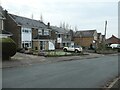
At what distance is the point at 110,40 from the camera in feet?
398

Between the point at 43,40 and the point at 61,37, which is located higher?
the point at 61,37

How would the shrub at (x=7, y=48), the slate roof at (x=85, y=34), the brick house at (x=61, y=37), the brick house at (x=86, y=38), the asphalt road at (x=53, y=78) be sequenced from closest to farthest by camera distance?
the asphalt road at (x=53, y=78) < the shrub at (x=7, y=48) < the brick house at (x=61, y=37) < the brick house at (x=86, y=38) < the slate roof at (x=85, y=34)

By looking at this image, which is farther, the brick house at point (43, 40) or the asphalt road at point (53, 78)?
the brick house at point (43, 40)

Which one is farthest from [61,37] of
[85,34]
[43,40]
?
[85,34]

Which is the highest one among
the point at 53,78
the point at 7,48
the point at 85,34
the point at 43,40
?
the point at 85,34

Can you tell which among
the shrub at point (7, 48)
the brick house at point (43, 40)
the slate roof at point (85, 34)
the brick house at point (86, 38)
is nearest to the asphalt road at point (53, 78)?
the shrub at point (7, 48)

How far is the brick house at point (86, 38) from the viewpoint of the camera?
91.3m

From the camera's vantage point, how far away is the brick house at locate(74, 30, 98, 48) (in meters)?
91.3

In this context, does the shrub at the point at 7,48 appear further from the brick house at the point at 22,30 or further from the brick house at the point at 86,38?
the brick house at the point at 86,38

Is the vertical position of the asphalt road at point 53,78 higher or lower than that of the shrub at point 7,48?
lower

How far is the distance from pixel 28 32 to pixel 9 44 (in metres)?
27.5

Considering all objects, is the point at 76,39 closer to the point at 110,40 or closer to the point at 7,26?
the point at 110,40

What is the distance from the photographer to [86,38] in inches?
3632

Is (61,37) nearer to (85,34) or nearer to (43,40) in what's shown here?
(43,40)
